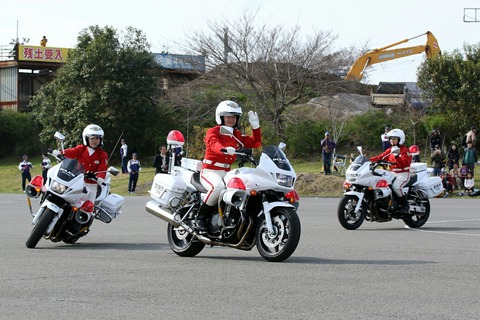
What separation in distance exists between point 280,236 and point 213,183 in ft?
3.96

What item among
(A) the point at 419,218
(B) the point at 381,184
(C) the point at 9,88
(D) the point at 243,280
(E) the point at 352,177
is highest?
(C) the point at 9,88

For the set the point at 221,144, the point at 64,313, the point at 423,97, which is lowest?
the point at 64,313

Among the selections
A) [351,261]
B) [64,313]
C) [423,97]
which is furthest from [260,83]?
[64,313]

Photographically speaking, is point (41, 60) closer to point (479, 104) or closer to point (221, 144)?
point (479, 104)

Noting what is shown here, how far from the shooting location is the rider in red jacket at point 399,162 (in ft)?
58.1

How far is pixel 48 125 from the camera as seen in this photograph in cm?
5312

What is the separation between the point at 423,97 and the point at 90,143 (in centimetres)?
3248

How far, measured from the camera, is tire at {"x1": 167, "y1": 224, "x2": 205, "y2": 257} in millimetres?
11594

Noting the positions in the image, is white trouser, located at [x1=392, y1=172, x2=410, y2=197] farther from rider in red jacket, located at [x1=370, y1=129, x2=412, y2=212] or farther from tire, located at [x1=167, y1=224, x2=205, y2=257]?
tire, located at [x1=167, y1=224, x2=205, y2=257]

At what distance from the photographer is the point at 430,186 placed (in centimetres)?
1809

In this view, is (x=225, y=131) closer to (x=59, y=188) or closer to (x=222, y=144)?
(x=222, y=144)

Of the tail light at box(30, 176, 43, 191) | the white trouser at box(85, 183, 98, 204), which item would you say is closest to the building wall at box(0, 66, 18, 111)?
the tail light at box(30, 176, 43, 191)

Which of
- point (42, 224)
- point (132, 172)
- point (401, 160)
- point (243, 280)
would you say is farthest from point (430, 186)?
point (132, 172)

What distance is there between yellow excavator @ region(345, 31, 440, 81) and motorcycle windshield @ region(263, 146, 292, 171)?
34.7 meters
